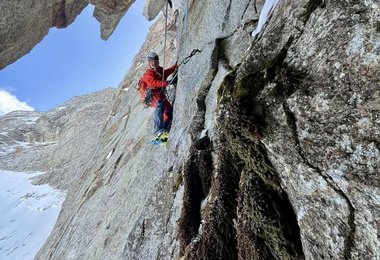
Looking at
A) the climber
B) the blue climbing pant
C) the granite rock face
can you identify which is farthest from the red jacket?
the granite rock face

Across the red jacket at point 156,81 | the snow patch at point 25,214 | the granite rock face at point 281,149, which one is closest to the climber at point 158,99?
the red jacket at point 156,81

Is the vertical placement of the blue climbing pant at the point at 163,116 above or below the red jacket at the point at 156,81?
below

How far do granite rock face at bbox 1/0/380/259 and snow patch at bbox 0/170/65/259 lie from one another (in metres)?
24.1

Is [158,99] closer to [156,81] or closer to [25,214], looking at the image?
[156,81]

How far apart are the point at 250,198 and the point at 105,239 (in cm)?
720

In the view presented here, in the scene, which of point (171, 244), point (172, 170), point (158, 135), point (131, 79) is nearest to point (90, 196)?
point (158, 135)

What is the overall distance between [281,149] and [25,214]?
122 ft

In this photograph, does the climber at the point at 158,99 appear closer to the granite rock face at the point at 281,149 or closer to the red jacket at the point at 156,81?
the red jacket at the point at 156,81

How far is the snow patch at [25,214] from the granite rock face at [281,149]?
79.2 feet

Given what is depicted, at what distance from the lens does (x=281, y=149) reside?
4.48m

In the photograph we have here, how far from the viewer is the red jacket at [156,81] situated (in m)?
10.8

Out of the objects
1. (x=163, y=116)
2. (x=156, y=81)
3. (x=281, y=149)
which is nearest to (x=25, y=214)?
(x=163, y=116)

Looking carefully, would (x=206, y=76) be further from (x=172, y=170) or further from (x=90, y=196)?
(x=90, y=196)

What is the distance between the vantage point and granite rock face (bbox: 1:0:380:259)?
11.8 feet
